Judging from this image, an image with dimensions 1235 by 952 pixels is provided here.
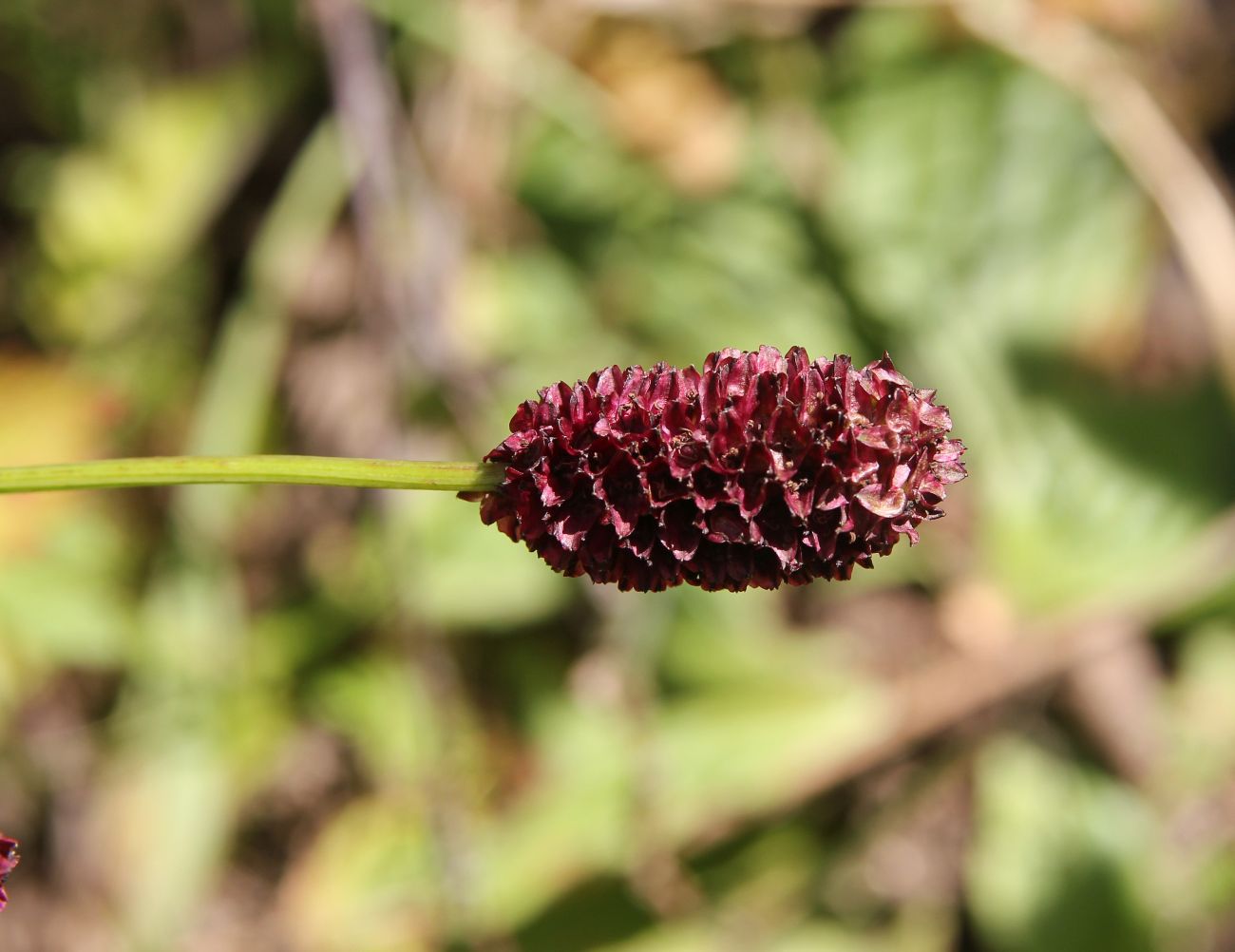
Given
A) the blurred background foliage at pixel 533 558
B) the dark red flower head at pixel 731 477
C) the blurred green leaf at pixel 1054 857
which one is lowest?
the dark red flower head at pixel 731 477

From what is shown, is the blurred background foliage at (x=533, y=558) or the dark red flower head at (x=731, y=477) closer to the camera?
the dark red flower head at (x=731, y=477)

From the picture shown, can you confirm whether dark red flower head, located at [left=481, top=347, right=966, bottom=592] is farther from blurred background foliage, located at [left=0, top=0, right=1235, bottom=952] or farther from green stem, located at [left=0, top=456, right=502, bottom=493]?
blurred background foliage, located at [left=0, top=0, right=1235, bottom=952]

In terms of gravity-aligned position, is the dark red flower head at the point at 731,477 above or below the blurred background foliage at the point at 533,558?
below

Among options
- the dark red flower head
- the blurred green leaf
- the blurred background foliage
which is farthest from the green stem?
the blurred green leaf

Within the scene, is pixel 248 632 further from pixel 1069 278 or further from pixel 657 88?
pixel 1069 278

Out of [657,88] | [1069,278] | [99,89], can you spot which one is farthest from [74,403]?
[1069,278]

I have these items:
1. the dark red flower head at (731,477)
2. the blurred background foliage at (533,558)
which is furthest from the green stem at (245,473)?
the blurred background foliage at (533,558)

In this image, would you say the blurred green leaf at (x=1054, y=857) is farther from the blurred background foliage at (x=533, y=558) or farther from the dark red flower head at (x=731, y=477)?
the dark red flower head at (x=731, y=477)
